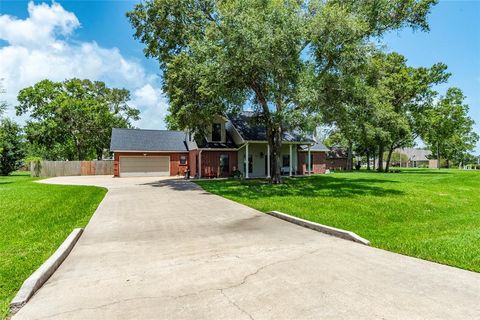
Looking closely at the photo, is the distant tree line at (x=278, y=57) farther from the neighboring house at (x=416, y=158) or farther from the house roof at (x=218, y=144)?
the neighboring house at (x=416, y=158)

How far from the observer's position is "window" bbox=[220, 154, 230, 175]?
25906mm

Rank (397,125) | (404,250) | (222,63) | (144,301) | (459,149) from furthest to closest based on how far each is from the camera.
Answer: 1. (459,149)
2. (397,125)
3. (222,63)
4. (404,250)
5. (144,301)

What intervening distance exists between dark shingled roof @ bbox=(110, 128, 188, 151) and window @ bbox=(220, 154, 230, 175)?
5.59 metres

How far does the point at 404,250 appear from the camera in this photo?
18.1 feet

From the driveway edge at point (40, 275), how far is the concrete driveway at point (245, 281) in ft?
0.35

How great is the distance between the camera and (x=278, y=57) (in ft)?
46.0

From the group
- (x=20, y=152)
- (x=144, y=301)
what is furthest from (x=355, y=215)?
(x=20, y=152)

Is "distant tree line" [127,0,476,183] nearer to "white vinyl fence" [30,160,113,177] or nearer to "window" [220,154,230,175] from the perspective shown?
"window" [220,154,230,175]

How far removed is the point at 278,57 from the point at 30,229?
37.0ft

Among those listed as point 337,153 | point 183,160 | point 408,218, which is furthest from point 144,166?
point 337,153

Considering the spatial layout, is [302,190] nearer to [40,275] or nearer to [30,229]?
[30,229]

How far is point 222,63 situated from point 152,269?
11474mm

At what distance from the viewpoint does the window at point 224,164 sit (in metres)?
25.9

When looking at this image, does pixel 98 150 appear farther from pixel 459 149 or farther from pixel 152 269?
pixel 459 149
